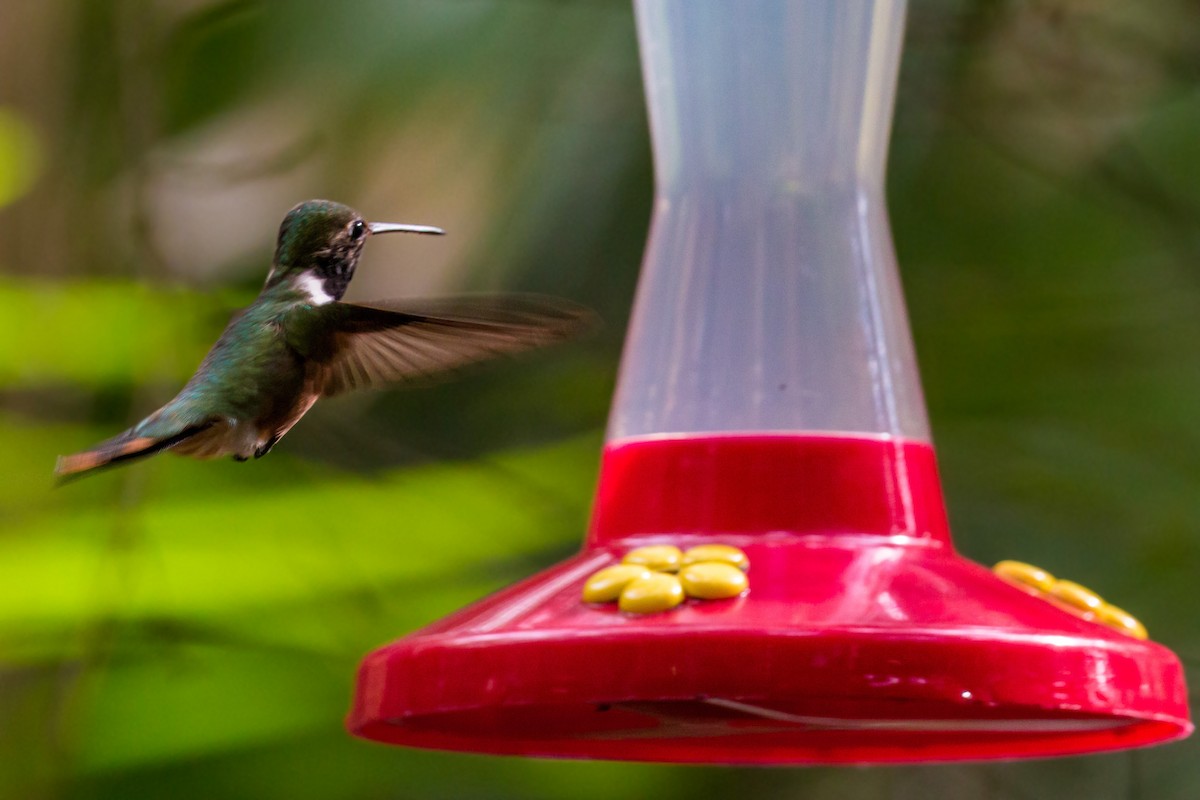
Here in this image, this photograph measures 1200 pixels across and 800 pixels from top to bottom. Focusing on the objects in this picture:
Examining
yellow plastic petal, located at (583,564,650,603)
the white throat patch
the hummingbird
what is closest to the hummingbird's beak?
the hummingbird

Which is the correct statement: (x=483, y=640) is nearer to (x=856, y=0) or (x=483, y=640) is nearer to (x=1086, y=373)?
(x=856, y=0)

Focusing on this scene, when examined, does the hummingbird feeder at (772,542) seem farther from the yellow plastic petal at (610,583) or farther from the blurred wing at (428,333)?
the blurred wing at (428,333)

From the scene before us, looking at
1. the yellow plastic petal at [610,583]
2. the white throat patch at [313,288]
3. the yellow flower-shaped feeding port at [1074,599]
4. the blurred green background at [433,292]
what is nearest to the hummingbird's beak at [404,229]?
the white throat patch at [313,288]

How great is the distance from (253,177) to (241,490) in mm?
787

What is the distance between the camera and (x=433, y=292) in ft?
13.5

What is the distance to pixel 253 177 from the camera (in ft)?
12.7

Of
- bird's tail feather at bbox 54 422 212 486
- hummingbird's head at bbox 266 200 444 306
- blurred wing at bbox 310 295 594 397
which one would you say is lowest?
bird's tail feather at bbox 54 422 212 486

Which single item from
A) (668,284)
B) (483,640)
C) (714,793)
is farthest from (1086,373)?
(483,640)

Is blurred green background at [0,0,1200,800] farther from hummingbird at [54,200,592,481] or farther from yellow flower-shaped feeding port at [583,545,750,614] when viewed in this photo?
yellow flower-shaped feeding port at [583,545,750,614]

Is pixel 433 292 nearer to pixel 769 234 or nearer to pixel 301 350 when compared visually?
pixel 301 350

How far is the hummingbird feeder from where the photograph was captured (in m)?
1.39

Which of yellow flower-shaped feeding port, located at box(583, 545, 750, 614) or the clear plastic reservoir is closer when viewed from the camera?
yellow flower-shaped feeding port, located at box(583, 545, 750, 614)

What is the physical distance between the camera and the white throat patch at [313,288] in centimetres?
207

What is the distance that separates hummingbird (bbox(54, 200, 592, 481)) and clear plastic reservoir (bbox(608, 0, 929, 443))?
264mm
